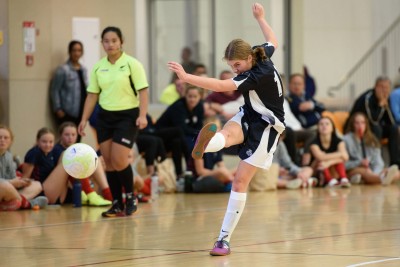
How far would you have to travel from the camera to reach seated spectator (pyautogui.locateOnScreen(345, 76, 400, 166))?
16.9m

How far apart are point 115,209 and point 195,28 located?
7.92 meters

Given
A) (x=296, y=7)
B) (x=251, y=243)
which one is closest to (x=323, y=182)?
(x=296, y=7)

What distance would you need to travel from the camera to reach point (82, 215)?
1107cm

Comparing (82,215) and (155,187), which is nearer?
(82,215)

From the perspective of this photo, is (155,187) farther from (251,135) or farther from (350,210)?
(251,135)

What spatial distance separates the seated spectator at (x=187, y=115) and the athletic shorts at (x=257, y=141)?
A: 6.86 m

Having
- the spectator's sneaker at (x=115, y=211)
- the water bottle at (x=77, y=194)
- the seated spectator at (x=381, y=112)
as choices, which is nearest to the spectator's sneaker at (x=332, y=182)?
the seated spectator at (x=381, y=112)

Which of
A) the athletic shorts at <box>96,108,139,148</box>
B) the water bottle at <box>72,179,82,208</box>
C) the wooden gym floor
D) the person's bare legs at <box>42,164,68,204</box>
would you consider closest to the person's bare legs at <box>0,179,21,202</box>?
the wooden gym floor

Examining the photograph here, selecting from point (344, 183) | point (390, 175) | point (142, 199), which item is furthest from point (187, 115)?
point (390, 175)

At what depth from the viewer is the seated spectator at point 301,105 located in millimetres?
16719

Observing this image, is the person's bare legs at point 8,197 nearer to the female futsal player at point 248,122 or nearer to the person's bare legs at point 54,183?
the person's bare legs at point 54,183

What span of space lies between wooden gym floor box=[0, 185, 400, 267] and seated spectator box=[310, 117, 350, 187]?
2.51 metres

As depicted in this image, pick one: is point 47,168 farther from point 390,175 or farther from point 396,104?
point 396,104

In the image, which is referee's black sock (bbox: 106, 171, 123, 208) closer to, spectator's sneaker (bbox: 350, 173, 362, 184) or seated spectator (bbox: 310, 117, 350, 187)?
seated spectator (bbox: 310, 117, 350, 187)
